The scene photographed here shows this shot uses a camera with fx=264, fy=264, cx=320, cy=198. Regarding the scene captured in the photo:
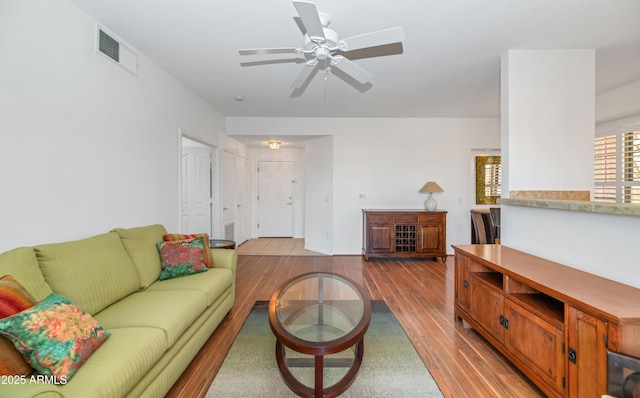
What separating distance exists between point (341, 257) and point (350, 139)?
2.24 m

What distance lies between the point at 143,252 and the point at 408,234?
3.83 metres

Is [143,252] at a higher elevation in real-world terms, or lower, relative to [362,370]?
higher

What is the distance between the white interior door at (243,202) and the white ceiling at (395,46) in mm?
2440

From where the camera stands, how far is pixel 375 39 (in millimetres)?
1783

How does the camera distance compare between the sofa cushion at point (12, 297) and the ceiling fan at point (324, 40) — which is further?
the ceiling fan at point (324, 40)

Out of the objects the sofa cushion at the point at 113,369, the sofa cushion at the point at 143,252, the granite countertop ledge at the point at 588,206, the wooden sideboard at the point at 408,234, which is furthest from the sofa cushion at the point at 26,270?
the wooden sideboard at the point at 408,234

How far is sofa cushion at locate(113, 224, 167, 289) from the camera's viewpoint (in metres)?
2.10

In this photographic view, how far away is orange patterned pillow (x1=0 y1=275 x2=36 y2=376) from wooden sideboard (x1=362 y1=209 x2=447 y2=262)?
4.03 meters

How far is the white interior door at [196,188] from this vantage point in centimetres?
→ 435

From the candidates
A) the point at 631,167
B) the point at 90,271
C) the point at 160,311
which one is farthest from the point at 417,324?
the point at 631,167

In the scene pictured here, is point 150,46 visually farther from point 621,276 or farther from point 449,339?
point 621,276

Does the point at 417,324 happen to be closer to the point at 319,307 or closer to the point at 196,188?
the point at 319,307

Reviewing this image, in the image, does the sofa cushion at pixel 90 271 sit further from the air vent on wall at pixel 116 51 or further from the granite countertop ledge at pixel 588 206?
the granite countertop ledge at pixel 588 206

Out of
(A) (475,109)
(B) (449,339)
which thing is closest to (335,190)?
(A) (475,109)
